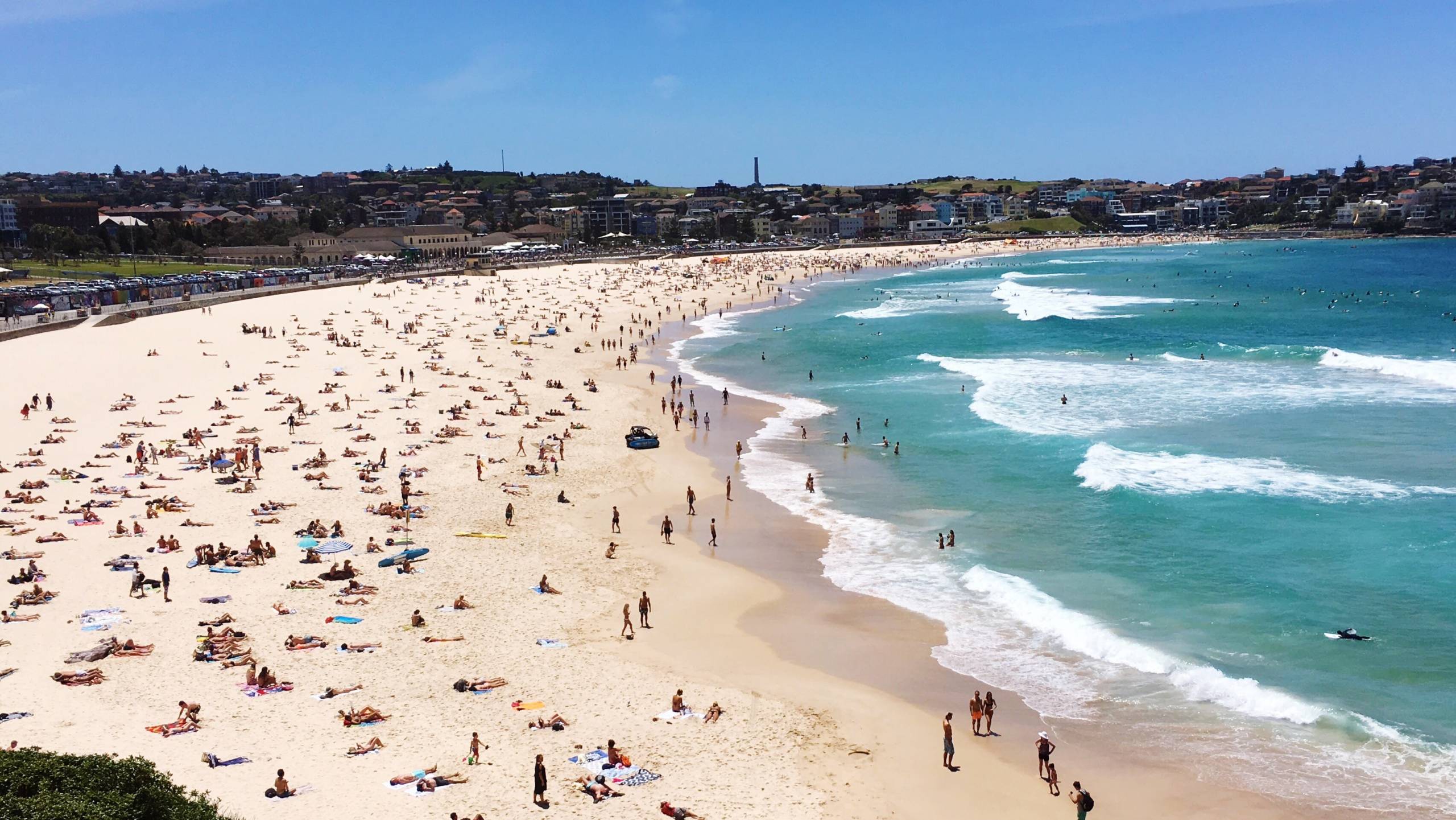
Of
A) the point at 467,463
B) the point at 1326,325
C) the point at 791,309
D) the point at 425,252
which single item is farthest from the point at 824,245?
the point at 467,463

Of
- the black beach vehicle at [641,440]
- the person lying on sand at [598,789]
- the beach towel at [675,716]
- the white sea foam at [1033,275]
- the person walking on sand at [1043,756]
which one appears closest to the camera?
the person lying on sand at [598,789]

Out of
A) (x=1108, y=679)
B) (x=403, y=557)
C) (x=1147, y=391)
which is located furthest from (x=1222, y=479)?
→ (x=403, y=557)

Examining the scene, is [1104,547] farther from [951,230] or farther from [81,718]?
[951,230]

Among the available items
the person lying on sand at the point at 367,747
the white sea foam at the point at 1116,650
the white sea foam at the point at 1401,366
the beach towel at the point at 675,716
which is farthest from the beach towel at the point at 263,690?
the white sea foam at the point at 1401,366

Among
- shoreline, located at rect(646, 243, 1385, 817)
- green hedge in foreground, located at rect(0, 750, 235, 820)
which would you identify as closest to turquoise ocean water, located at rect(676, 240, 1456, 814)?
shoreline, located at rect(646, 243, 1385, 817)

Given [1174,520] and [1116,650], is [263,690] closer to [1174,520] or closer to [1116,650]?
[1116,650]

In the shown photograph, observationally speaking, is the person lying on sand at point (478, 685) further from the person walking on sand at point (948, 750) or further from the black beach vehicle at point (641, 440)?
the black beach vehicle at point (641, 440)
